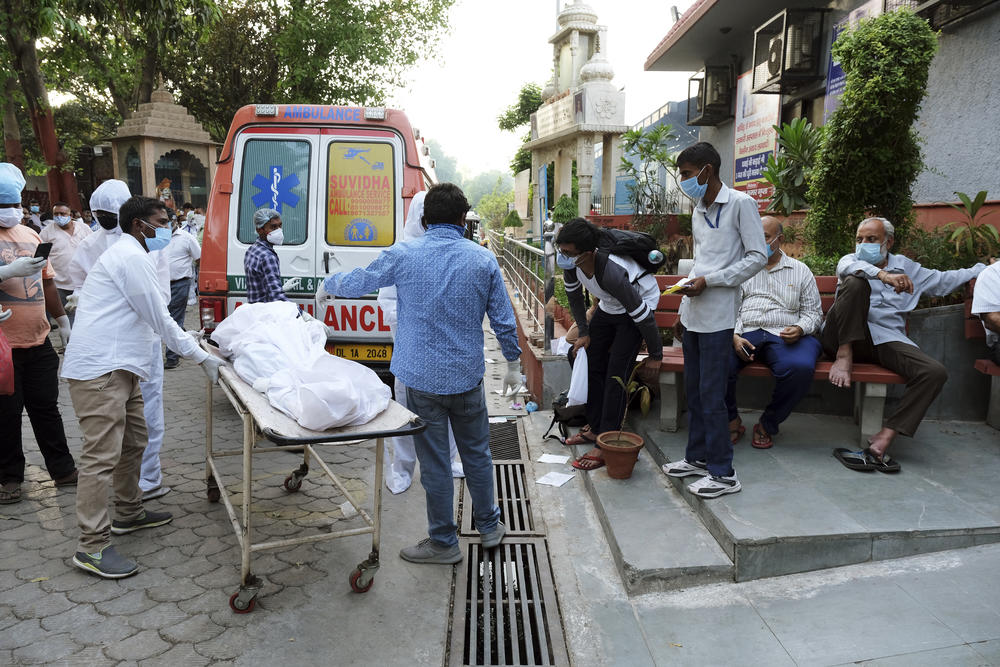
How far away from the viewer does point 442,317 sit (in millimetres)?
3193

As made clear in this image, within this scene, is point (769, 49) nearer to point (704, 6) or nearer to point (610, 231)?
point (704, 6)

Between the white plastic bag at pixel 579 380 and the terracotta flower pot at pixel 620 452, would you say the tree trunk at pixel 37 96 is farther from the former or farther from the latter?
the terracotta flower pot at pixel 620 452

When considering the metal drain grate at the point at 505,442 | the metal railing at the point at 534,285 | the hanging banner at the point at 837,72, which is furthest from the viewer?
the hanging banner at the point at 837,72

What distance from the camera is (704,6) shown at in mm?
10898

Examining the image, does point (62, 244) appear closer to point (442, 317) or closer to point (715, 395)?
point (442, 317)


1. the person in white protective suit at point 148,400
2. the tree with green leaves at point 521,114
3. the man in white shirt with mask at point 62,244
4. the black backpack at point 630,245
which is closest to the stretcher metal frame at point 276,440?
the person in white protective suit at point 148,400

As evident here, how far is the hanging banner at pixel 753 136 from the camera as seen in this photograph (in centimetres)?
1140

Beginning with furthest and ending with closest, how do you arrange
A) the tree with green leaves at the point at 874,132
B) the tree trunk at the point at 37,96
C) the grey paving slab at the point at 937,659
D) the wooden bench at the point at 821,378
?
the tree trunk at the point at 37,96
the tree with green leaves at the point at 874,132
the wooden bench at the point at 821,378
the grey paving slab at the point at 937,659

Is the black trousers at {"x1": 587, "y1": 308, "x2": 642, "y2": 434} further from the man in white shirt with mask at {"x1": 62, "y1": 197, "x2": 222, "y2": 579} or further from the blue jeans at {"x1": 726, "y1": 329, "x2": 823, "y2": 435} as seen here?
the man in white shirt with mask at {"x1": 62, "y1": 197, "x2": 222, "y2": 579}

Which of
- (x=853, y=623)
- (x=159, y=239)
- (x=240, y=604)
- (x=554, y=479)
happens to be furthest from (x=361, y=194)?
(x=853, y=623)

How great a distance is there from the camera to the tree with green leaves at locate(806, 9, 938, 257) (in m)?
5.27

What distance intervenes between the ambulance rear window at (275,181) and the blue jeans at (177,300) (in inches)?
116

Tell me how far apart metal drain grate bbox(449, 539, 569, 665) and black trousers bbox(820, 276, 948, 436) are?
233 centimetres

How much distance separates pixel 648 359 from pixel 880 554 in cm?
174
